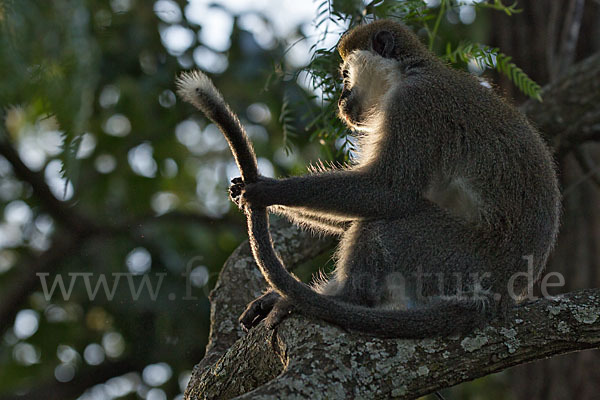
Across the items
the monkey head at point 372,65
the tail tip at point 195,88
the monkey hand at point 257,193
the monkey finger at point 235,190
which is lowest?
the monkey finger at point 235,190

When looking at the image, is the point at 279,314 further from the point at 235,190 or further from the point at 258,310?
the point at 235,190

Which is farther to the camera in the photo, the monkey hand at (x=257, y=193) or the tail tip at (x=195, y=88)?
the monkey hand at (x=257, y=193)

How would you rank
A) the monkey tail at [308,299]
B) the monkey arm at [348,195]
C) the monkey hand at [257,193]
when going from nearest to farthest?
the monkey tail at [308,299] < the monkey hand at [257,193] < the monkey arm at [348,195]

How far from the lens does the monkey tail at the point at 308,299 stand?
3.16m

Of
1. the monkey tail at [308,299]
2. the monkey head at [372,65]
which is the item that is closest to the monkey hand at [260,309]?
→ the monkey tail at [308,299]

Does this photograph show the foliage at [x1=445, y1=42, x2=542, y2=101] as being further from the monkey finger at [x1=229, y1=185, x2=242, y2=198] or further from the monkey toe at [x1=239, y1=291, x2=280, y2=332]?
the monkey toe at [x1=239, y1=291, x2=280, y2=332]

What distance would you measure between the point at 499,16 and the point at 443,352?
475 centimetres

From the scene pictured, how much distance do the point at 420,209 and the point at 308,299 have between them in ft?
2.73

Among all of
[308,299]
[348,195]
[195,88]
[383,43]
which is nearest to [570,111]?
[383,43]

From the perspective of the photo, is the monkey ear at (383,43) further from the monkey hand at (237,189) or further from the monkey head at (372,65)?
the monkey hand at (237,189)

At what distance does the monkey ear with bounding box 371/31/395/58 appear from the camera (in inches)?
173

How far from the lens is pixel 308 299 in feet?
10.7

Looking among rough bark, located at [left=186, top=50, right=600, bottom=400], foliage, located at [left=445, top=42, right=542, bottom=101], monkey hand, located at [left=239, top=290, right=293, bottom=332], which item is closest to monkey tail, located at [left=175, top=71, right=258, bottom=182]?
monkey hand, located at [left=239, top=290, right=293, bottom=332]

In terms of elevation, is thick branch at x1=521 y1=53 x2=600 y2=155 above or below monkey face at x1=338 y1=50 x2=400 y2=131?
below
